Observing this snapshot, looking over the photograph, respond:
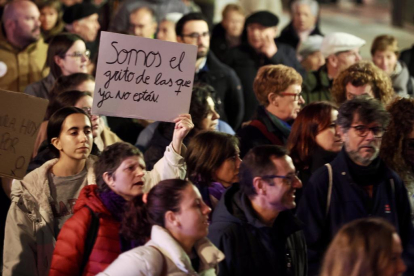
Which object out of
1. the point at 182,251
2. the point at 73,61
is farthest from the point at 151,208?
the point at 73,61

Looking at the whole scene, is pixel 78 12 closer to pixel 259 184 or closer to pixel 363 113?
pixel 363 113

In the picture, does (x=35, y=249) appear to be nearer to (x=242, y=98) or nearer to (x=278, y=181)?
(x=278, y=181)

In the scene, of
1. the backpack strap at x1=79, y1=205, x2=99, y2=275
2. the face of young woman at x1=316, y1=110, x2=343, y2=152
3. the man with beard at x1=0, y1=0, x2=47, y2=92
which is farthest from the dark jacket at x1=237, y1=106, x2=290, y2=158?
the man with beard at x1=0, y1=0, x2=47, y2=92

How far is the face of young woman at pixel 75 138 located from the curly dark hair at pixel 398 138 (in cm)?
208

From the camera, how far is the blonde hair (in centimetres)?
734

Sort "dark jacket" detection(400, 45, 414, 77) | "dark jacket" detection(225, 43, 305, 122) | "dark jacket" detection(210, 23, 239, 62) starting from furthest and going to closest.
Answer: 1. "dark jacket" detection(210, 23, 239, 62)
2. "dark jacket" detection(400, 45, 414, 77)
3. "dark jacket" detection(225, 43, 305, 122)

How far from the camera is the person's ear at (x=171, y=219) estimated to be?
14.7ft

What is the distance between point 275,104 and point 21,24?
362 centimetres

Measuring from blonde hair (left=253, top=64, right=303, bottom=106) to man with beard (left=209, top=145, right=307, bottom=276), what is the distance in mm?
2304

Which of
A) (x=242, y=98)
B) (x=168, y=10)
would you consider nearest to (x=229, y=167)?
(x=242, y=98)

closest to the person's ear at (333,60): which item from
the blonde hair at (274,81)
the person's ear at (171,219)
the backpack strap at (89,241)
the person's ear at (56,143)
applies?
the blonde hair at (274,81)

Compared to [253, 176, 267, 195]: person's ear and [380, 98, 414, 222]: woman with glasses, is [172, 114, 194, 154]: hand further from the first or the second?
[380, 98, 414, 222]: woman with glasses

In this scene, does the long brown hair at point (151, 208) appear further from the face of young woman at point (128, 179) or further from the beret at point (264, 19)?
the beret at point (264, 19)

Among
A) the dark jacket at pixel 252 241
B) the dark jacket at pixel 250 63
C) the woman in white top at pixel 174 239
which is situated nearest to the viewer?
the woman in white top at pixel 174 239
